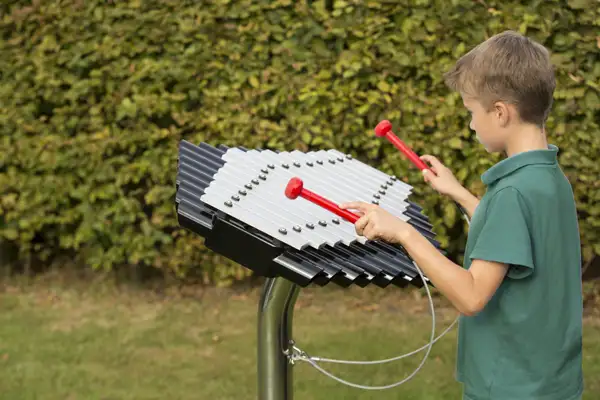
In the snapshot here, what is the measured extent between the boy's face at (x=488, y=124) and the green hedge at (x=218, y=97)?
3152 mm

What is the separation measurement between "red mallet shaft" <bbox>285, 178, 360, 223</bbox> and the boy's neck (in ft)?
1.53

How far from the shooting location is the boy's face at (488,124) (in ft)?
7.61

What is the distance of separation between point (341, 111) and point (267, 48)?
65 cm

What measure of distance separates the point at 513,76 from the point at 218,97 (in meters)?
3.66

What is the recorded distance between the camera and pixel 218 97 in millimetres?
5746

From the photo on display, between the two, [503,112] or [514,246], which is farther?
[503,112]

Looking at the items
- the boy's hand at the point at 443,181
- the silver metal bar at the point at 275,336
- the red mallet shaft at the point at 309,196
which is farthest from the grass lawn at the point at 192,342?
the red mallet shaft at the point at 309,196

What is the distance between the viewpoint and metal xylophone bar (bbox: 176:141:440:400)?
2.42 m

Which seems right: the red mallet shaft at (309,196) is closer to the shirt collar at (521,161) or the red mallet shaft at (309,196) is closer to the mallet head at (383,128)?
the shirt collar at (521,161)

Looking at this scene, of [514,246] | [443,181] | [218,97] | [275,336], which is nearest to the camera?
[514,246]

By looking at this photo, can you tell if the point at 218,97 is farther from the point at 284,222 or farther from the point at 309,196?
the point at 309,196

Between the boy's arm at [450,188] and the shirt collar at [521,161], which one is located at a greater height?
the shirt collar at [521,161]

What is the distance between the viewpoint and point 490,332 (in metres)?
2.35

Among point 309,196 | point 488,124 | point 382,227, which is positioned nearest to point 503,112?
point 488,124
